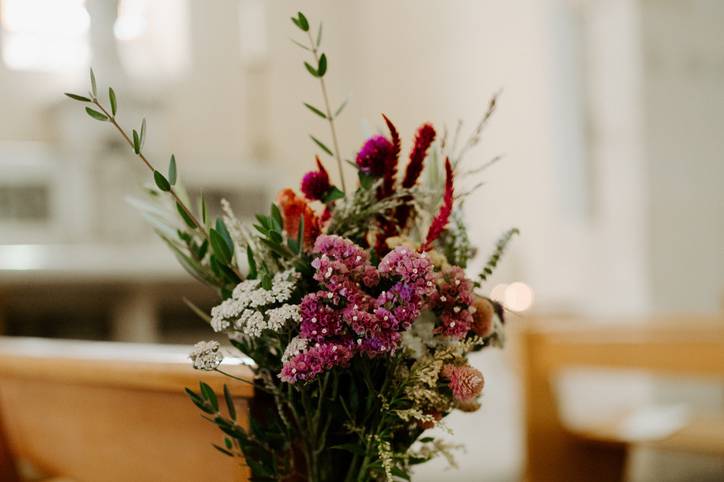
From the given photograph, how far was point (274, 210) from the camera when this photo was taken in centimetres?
108

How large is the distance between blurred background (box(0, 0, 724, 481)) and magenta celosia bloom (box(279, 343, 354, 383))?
5.25 ft

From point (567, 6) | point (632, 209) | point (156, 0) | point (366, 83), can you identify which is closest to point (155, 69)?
point (156, 0)

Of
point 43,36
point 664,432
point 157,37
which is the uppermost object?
point 157,37

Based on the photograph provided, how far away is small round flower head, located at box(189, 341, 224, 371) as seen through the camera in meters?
0.98

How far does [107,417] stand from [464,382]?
2.76 feet

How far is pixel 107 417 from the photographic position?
5.13 ft

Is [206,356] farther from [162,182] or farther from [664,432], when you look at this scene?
[664,432]

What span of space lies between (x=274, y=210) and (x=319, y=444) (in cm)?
30

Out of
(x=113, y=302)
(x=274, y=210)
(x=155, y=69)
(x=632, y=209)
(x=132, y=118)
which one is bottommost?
(x=113, y=302)

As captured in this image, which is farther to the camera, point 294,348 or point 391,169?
point 391,169

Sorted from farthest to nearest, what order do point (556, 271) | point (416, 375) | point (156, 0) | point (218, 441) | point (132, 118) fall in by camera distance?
point (156, 0) → point (132, 118) → point (556, 271) → point (218, 441) → point (416, 375)

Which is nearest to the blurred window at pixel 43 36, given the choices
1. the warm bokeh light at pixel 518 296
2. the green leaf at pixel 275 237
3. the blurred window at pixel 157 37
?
the blurred window at pixel 157 37

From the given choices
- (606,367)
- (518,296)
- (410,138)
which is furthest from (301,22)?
(410,138)

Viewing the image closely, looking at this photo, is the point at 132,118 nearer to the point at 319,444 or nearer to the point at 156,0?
the point at 156,0
